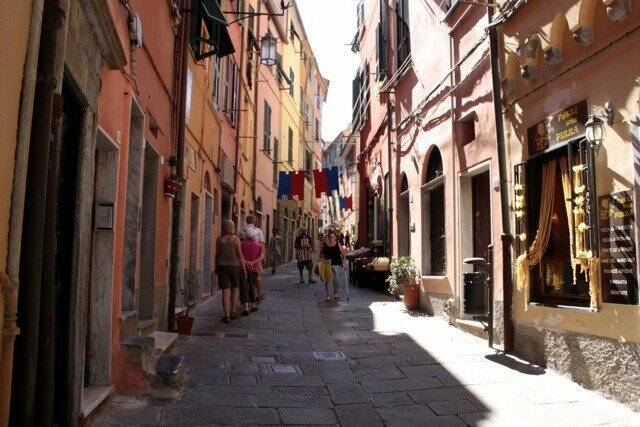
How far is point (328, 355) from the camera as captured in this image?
698 centimetres

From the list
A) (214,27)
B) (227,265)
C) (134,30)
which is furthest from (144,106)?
(214,27)

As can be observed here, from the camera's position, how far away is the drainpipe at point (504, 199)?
6.79 m

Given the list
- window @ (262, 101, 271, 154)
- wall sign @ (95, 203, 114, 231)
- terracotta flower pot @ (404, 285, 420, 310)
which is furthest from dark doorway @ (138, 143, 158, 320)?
window @ (262, 101, 271, 154)

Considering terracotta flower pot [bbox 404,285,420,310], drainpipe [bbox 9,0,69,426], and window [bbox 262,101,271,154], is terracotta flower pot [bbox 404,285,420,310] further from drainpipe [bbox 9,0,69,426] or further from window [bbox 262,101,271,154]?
window [bbox 262,101,271,154]

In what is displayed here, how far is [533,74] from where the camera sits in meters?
6.41

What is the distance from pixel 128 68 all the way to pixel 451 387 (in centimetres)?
413

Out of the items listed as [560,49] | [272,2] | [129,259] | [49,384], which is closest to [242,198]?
[272,2]

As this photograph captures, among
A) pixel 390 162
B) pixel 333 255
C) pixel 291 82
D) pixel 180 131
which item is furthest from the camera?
pixel 291 82

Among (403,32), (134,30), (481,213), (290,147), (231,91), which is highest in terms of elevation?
(290,147)

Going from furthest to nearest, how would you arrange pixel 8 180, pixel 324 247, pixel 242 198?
pixel 242 198 → pixel 324 247 → pixel 8 180

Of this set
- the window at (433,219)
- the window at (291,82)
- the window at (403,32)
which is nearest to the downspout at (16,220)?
the window at (433,219)

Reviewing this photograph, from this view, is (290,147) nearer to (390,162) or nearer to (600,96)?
(390,162)

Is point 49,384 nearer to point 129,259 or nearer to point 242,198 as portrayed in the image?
point 129,259

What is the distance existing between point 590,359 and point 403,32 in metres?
8.56
